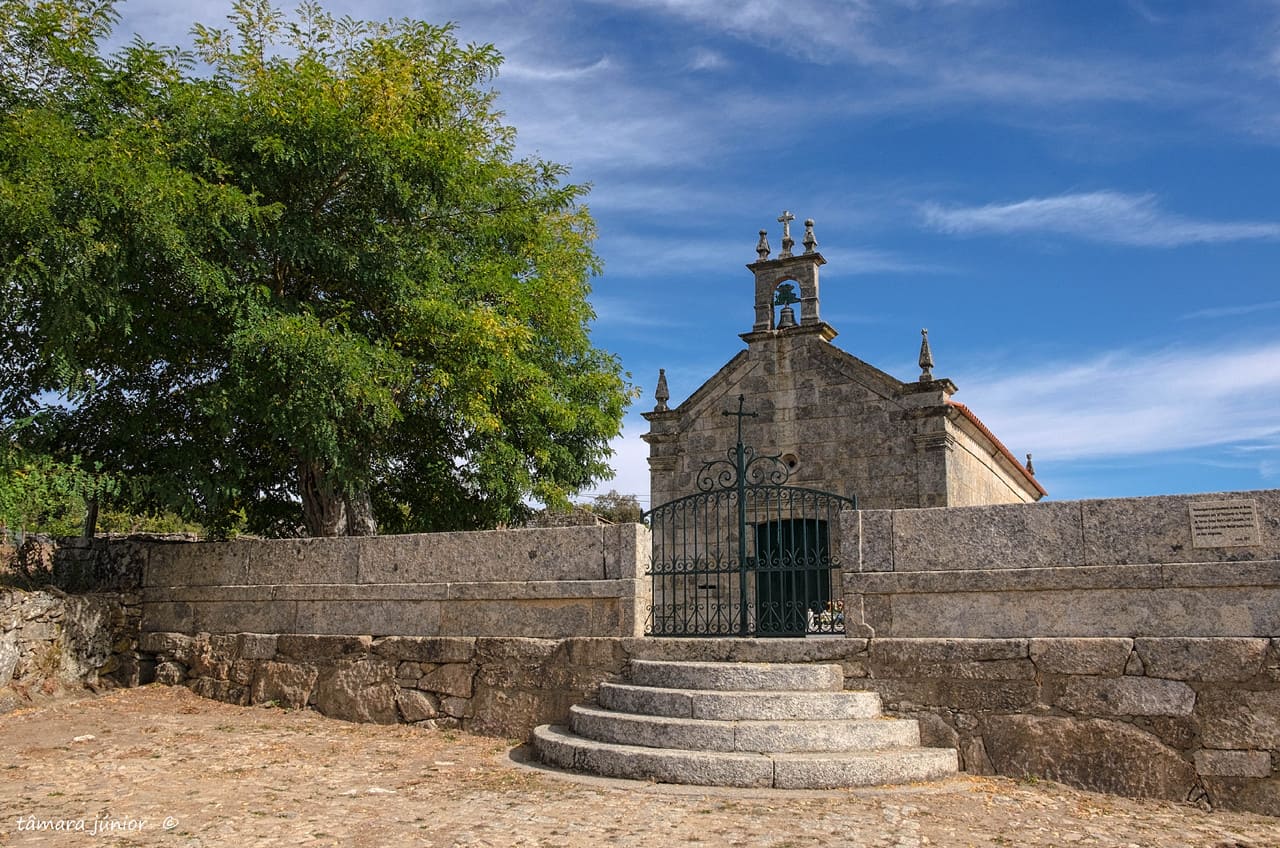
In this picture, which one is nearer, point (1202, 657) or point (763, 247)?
point (1202, 657)

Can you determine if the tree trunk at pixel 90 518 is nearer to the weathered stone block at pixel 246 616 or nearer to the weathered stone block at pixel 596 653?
the weathered stone block at pixel 246 616

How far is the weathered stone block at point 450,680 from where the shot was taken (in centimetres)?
910

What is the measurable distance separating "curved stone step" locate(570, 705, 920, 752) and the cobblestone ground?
454 millimetres

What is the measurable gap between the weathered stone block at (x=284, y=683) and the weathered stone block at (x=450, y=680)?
136 cm

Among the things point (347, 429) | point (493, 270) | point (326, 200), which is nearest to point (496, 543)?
point (347, 429)

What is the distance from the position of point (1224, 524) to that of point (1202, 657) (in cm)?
92

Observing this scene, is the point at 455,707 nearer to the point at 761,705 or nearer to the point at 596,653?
the point at 596,653

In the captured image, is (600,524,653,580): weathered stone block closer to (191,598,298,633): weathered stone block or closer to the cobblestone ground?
the cobblestone ground

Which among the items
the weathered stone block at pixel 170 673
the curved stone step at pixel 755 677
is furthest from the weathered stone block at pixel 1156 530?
the weathered stone block at pixel 170 673

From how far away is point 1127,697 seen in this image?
6.81 metres

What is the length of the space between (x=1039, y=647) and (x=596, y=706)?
3506 mm

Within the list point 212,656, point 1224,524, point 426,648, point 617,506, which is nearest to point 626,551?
point 426,648

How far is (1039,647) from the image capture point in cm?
711

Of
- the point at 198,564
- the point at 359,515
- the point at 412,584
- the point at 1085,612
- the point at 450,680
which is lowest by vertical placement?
the point at 450,680
